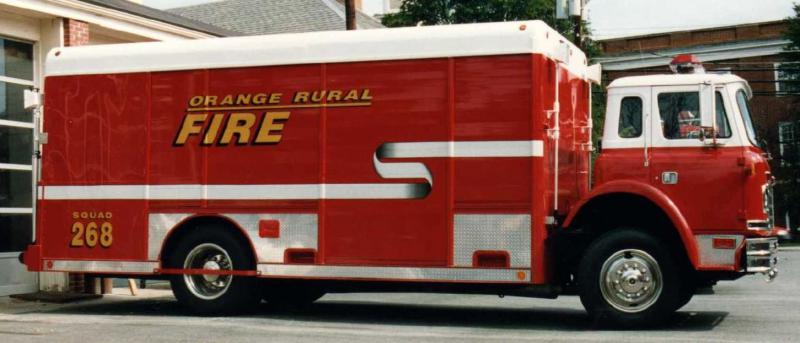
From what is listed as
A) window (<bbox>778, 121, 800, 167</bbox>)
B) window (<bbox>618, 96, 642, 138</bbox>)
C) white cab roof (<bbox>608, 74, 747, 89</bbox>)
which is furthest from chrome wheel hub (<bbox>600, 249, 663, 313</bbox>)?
window (<bbox>778, 121, 800, 167</bbox>)

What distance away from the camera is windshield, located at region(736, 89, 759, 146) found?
11164 millimetres

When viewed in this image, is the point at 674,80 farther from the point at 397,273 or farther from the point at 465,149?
the point at 397,273

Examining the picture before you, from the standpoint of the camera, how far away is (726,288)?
16953mm

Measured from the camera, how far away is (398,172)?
1162 cm

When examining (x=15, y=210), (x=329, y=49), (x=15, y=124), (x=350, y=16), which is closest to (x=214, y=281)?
(x=329, y=49)

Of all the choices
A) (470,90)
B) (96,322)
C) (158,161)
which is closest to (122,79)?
(158,161)

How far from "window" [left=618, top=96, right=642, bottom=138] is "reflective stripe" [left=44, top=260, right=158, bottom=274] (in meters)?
5.41

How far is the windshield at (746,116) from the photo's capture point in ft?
Answer: 36.6

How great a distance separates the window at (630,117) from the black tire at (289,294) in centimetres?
411

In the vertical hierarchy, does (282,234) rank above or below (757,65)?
below

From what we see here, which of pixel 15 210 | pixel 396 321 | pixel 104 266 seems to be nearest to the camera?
pixel 396 321

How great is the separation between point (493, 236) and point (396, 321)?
1.74m

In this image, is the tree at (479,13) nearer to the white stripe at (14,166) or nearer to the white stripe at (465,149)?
the white stripe at (14,166)

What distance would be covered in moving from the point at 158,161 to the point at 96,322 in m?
1.93
